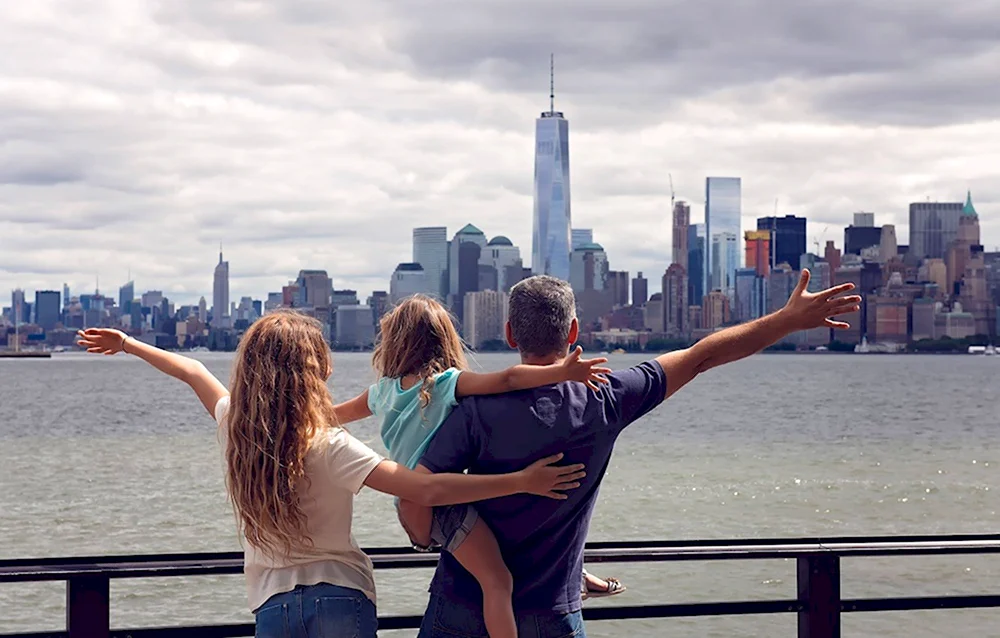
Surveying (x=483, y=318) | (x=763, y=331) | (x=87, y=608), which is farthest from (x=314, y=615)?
(x=483, y=318)

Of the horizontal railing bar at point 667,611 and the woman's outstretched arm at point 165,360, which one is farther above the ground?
the woman's outstretched arm at point 165,360

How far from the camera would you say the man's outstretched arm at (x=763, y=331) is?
10.7 ft

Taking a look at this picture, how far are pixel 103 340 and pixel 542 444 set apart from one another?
1626mm

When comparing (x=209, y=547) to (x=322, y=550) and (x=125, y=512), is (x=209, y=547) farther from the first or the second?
(x=322, y=550)

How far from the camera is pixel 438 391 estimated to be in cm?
317

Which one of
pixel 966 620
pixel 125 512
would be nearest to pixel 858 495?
pixel 966 620

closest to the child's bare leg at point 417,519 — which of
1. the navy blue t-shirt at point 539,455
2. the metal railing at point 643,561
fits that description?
the navy blue t-shirt at point 539,455

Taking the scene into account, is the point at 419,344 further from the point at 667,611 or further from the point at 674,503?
the point at 674,503

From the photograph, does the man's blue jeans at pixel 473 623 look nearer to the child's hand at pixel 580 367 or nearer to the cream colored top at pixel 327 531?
the cream colored top at pixel 327 531

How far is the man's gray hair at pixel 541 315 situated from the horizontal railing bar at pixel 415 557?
85 centimetres

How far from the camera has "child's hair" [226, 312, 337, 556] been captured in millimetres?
3135

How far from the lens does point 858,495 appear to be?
31.5m

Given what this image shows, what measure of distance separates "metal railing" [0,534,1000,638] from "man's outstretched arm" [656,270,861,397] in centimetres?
79

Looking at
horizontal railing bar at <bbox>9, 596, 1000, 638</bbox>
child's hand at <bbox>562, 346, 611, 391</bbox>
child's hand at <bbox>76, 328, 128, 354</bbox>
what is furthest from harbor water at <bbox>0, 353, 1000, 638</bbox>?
child's hand at <bbox>562, 346, 611, 391</bbox>
